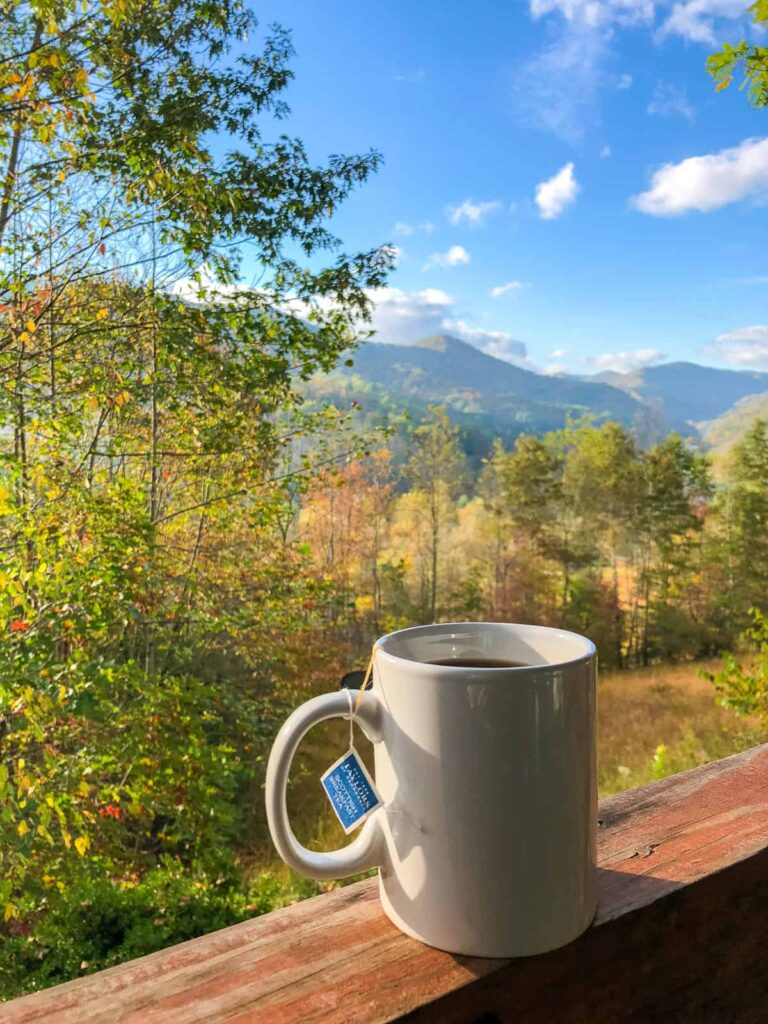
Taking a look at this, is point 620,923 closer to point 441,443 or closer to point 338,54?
point 338,54

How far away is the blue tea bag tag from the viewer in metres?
0.29

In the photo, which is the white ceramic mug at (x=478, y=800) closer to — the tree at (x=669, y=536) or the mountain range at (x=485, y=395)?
the mountain range at (x=485, y=395)

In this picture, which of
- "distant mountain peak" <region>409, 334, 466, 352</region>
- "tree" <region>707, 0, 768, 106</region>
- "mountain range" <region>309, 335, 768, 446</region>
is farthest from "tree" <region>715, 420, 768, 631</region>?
"distant mountain peak" <region>409, 334, 466, 352</region>

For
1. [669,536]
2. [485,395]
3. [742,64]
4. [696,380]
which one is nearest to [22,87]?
[742,64]

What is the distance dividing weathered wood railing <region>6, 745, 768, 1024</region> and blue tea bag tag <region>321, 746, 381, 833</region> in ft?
0.18

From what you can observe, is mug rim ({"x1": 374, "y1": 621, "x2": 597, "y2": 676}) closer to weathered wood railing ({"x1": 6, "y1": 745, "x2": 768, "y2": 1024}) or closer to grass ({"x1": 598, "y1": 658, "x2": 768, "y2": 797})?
weathered wood railing ({"x1": 6, "y1": 745, "x2": 768, "y2": 1024})

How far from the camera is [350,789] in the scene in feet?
0.96

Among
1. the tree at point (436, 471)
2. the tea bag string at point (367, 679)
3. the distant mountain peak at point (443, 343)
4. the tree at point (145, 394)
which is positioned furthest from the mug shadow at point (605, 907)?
the distant mountain peak at point (443, 343)

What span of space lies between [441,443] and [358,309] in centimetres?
542

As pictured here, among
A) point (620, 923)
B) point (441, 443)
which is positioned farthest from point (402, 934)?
point (441, 443)

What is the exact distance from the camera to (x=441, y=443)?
26.7 feet

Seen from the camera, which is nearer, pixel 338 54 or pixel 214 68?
pixel 214 68

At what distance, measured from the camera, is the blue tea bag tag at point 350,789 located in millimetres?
289

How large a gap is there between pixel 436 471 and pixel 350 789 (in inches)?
308
